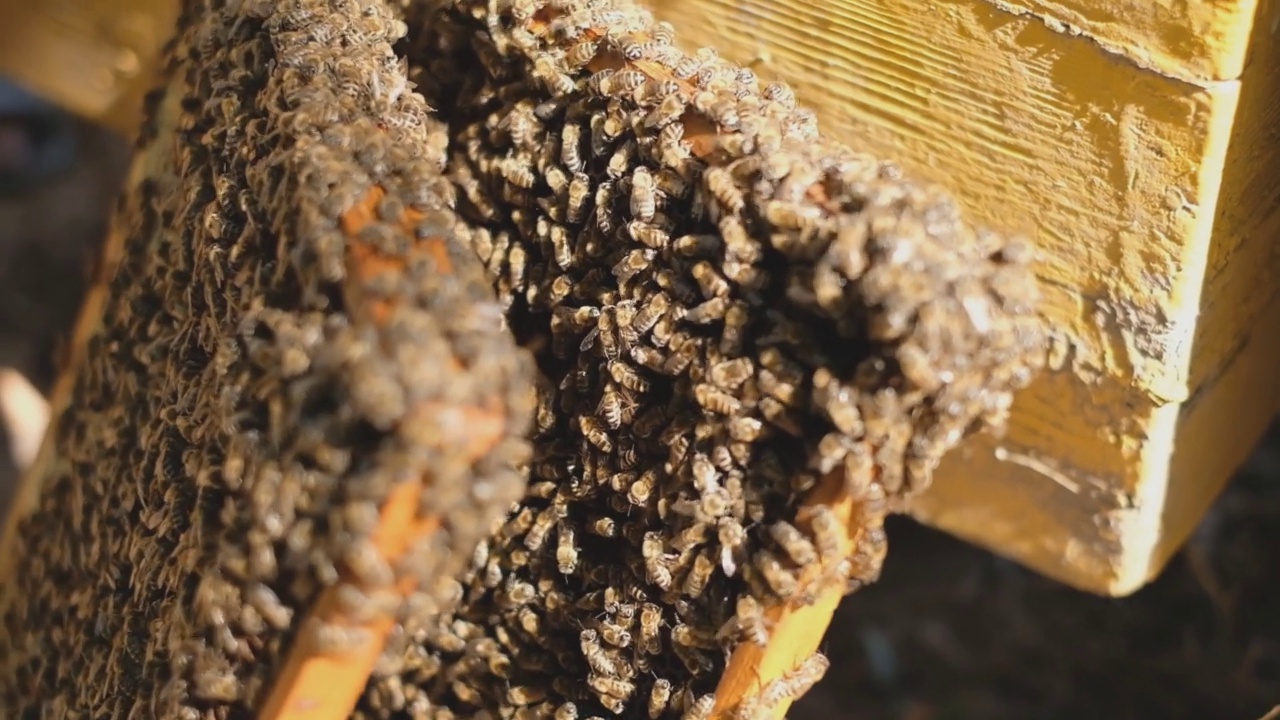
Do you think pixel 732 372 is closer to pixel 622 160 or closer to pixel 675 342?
pixel 675 342

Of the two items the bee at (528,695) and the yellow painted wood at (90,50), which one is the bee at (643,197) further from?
the yellow painted wood at (90,50)

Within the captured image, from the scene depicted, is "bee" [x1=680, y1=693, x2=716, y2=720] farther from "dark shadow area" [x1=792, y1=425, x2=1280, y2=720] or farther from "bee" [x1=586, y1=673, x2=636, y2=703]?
"dark shadow area" [x1=792, y1=425, x2=1280, y2=720]

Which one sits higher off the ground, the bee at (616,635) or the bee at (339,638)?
the bee at (339,638)

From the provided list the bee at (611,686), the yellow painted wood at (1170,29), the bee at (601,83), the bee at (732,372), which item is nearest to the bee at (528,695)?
the bee at (611,686)

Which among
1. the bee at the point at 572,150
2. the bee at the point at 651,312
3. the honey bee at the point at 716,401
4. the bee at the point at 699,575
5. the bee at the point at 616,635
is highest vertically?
the bee at the point at 572,150

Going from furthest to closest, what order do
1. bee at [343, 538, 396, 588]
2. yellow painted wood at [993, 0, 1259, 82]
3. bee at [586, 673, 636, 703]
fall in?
→ bee at [586, 673, 636, 703] < yellow painted wood at [993, 0, 1259, 82] < bee at [343, 538, 396, 588]

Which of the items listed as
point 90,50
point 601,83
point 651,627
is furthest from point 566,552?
point 90,50

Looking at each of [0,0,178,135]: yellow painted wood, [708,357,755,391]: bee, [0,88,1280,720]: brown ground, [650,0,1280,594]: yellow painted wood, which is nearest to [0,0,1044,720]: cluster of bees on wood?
[708,357,755,391]: bee
